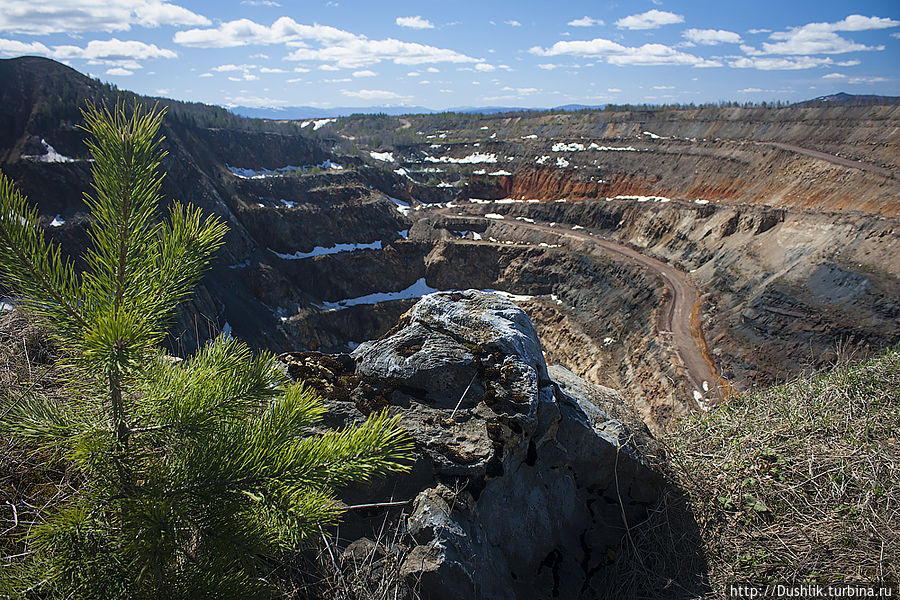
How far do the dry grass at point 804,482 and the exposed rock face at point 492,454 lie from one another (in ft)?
2.17

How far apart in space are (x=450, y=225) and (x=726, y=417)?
165 feet

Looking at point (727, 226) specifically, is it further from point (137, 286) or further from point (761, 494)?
point (137, 286)

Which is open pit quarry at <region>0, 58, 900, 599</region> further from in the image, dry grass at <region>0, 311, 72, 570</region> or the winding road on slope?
dry grass at <region>0, 311, 72, 570</region>

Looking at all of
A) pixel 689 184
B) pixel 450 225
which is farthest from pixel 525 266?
pixel 689 184

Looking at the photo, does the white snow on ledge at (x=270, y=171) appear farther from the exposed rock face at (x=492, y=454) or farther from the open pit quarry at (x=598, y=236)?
the exposed rock face at (x=492, y=454)

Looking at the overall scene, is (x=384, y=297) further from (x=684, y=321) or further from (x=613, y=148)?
(x=613, y=148)

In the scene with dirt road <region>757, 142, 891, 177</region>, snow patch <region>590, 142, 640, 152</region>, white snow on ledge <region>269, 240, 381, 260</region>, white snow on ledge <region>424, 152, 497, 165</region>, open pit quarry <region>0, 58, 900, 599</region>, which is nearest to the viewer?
open pit quarry <region>0, 58, 900, 599</region>

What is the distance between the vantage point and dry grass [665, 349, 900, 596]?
3.51 metres

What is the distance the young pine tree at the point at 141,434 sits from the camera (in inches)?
78.0

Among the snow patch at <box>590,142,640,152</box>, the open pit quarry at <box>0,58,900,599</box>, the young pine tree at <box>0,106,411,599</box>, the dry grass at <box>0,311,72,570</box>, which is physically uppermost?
the snow patch at <box>590,142,640,152</box>

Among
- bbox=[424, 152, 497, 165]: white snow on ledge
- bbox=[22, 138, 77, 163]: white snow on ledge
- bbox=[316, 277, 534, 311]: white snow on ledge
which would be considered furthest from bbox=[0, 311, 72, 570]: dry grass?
bbox=[424, 152, 497, 165]: white snow on ledge

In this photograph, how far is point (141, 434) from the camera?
Result: 88.4 inches

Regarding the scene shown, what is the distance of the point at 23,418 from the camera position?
206 centimetres

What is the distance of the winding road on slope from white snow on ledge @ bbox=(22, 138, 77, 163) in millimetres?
44968
